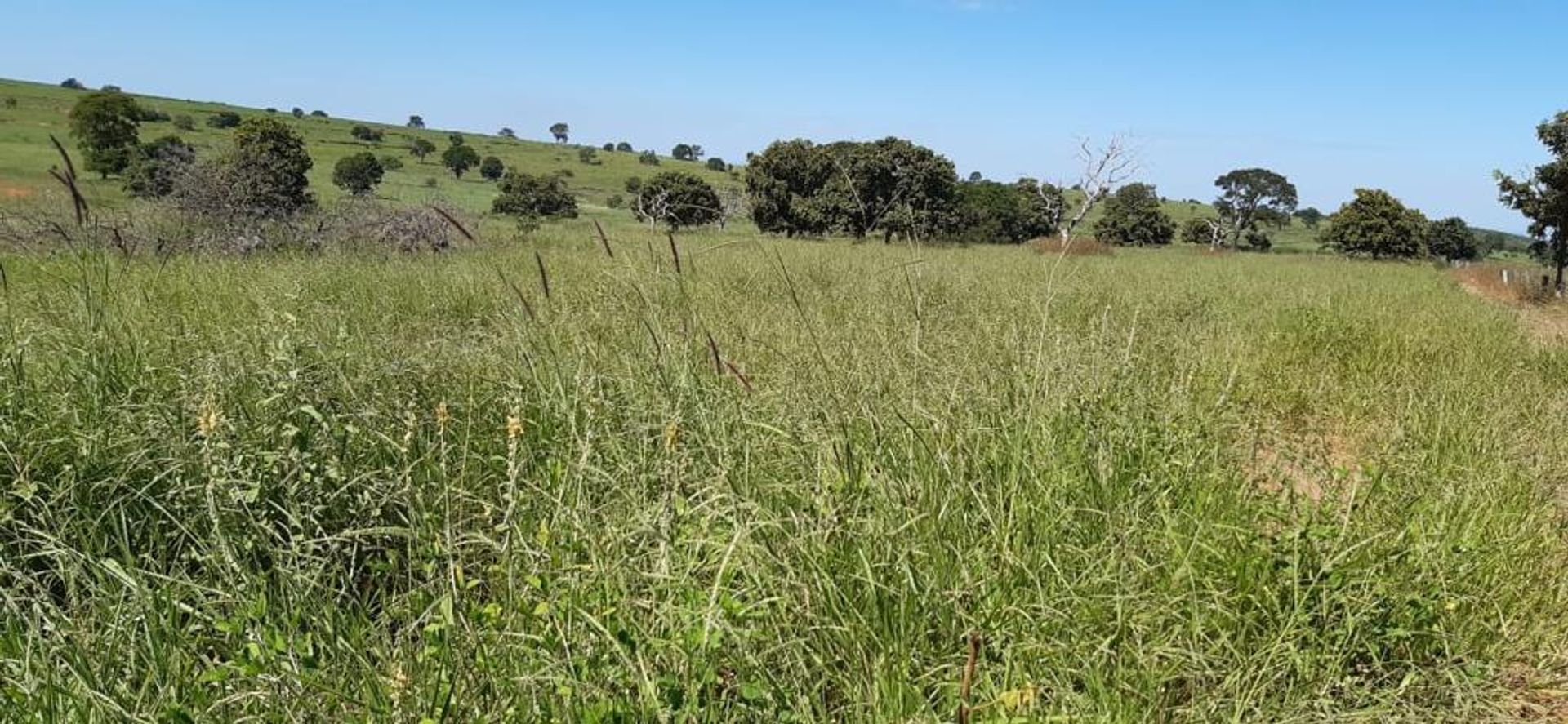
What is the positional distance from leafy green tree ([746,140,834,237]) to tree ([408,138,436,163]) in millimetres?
40664

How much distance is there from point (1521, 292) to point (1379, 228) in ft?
114

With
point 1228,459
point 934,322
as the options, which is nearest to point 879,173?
point 934,322

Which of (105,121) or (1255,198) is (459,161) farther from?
(1255,198)

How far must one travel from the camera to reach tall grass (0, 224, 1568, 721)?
146 cm

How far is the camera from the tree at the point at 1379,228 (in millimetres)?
45875

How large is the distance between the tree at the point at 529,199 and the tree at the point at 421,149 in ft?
120

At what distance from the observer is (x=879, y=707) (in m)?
1.42

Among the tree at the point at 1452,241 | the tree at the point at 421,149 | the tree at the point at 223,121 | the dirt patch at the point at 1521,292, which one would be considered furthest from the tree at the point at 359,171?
the tree at the point at 1452,241

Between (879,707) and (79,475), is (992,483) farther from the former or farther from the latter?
(79,475)

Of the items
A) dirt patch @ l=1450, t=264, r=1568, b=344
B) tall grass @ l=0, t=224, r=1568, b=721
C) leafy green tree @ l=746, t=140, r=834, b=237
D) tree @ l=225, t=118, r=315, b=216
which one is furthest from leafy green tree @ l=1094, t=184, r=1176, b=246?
tall grass @ l=0, t=224, r=1568, b=721

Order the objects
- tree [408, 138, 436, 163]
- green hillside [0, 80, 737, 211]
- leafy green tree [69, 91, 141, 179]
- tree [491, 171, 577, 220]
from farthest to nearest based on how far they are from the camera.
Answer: tree [408, 138, 436, 163] → green hillside [0, 80, 737, 211] → leafy green tree [69, 91, 141, 179] → tree [491, 171, 577, 220]

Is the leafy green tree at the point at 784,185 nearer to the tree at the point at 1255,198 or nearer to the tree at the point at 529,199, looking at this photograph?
the tree at the point at 529,199

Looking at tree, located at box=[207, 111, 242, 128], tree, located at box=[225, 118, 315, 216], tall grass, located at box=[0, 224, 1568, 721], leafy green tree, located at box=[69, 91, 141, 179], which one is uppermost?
tree, located at box=[207, 111, 242, 128]

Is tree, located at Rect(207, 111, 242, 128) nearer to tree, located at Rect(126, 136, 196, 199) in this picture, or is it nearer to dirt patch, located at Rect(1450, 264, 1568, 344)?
tree, located at Rect(126, 136, 196, 199)
